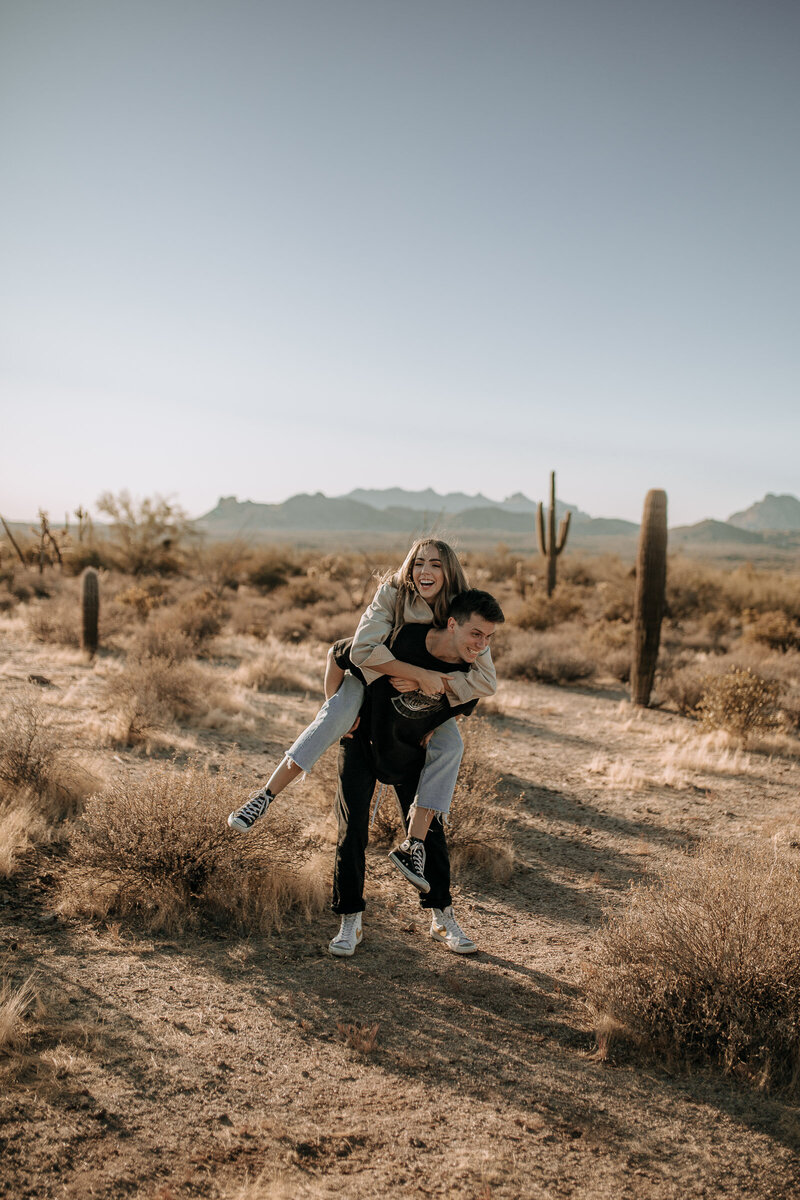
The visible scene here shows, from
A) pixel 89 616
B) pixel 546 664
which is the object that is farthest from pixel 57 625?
pixel 546 664

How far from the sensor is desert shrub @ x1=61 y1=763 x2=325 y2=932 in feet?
14.5

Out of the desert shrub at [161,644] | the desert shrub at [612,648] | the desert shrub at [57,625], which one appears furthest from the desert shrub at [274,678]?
the desert shrub at [612,648]

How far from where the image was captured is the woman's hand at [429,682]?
3.71 m

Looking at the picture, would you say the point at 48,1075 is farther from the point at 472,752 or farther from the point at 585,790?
the point at 585,790

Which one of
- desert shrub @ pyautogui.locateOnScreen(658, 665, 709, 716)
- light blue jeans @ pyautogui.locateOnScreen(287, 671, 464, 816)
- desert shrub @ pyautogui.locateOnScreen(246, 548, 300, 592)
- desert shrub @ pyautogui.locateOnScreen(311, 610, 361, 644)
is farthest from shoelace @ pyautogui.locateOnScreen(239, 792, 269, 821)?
desert shrub @ pyautogui.locateOnScreen(246, 548, 300, 592)

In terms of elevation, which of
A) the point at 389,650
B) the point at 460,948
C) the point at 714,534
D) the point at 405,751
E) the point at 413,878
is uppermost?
the point at 714,534

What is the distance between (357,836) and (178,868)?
1.23 meters

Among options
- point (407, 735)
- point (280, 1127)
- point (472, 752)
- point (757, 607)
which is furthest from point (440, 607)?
point (757, 607)

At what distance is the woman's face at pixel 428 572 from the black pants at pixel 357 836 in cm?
86

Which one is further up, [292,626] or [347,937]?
[292,626]

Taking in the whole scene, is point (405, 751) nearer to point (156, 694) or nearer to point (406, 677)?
point (406, 677)

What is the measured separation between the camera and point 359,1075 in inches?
122

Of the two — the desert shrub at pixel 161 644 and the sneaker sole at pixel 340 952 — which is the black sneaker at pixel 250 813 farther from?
the desert shrub at pixel 161 644

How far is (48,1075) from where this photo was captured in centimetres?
295
